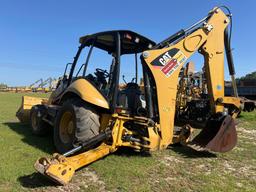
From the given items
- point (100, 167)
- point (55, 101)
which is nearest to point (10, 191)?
point (100, 167)

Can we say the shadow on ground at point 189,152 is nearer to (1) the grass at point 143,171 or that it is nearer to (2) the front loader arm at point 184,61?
(1) the grass at point 143,171

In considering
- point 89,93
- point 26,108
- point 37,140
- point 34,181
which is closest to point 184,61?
point 89,93

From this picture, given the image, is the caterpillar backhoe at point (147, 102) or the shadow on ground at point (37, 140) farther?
the shadow on ground at point (37, 140)

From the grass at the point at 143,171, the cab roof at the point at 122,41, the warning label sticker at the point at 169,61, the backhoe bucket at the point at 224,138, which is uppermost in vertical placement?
the cab roof at the point at 122,41

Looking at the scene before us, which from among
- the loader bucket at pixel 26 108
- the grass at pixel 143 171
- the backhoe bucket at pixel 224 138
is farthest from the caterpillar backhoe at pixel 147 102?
the loader bucket at pixel 26 108

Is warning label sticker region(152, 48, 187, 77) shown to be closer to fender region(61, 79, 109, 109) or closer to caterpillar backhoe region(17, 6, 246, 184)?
caterpillar backhoe region(17, 6, 246, 184)

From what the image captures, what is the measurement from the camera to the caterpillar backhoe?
5.00 metres

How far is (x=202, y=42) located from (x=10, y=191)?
162 inches

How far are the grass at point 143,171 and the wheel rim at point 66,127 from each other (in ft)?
1.43

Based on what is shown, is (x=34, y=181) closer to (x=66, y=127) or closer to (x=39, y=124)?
(x=66, y=127)

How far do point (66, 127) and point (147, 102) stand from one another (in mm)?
1736

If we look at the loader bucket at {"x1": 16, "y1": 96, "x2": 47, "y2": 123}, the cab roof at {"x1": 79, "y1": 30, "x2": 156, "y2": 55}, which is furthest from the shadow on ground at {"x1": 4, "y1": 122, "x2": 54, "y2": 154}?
the cab roof at {"x1": 79, "y1": 30, "x2": 156, "y2": 55}

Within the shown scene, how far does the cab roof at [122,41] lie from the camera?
18.4 feet

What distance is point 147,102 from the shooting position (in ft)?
17.2
